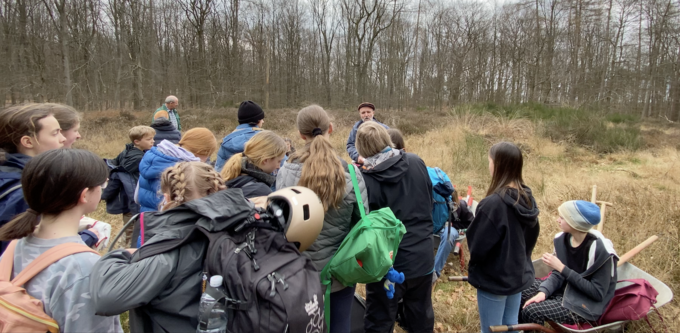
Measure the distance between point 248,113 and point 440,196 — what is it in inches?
92.7

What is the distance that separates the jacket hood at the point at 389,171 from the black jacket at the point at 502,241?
2.07ft

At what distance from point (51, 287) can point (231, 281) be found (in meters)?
0.71

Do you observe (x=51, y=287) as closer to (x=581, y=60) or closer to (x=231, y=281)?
(x=231, y=281)

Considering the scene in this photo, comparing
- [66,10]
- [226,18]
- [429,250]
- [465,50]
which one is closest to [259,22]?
[226,18]

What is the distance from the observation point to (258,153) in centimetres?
234

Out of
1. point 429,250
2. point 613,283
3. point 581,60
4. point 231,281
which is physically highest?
point 581,60

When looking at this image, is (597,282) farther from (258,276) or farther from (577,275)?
(258,276)

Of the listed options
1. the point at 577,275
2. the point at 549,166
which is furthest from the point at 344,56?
the point at 577,275

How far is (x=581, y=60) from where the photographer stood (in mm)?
25219

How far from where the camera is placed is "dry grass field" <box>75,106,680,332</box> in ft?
13.1

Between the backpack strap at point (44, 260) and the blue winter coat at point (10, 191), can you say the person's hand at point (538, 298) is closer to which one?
the backpack strap at point (44, 260)

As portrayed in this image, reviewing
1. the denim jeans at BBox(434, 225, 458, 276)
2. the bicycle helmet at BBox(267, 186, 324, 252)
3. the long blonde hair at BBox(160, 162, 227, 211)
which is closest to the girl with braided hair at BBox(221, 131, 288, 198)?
the long blonde hair at BBox(160, 162, 227, 211)

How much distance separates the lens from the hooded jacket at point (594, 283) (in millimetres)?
2686

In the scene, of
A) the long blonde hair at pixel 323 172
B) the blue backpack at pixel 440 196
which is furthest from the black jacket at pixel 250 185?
the blue backpack at pixel 440 196
